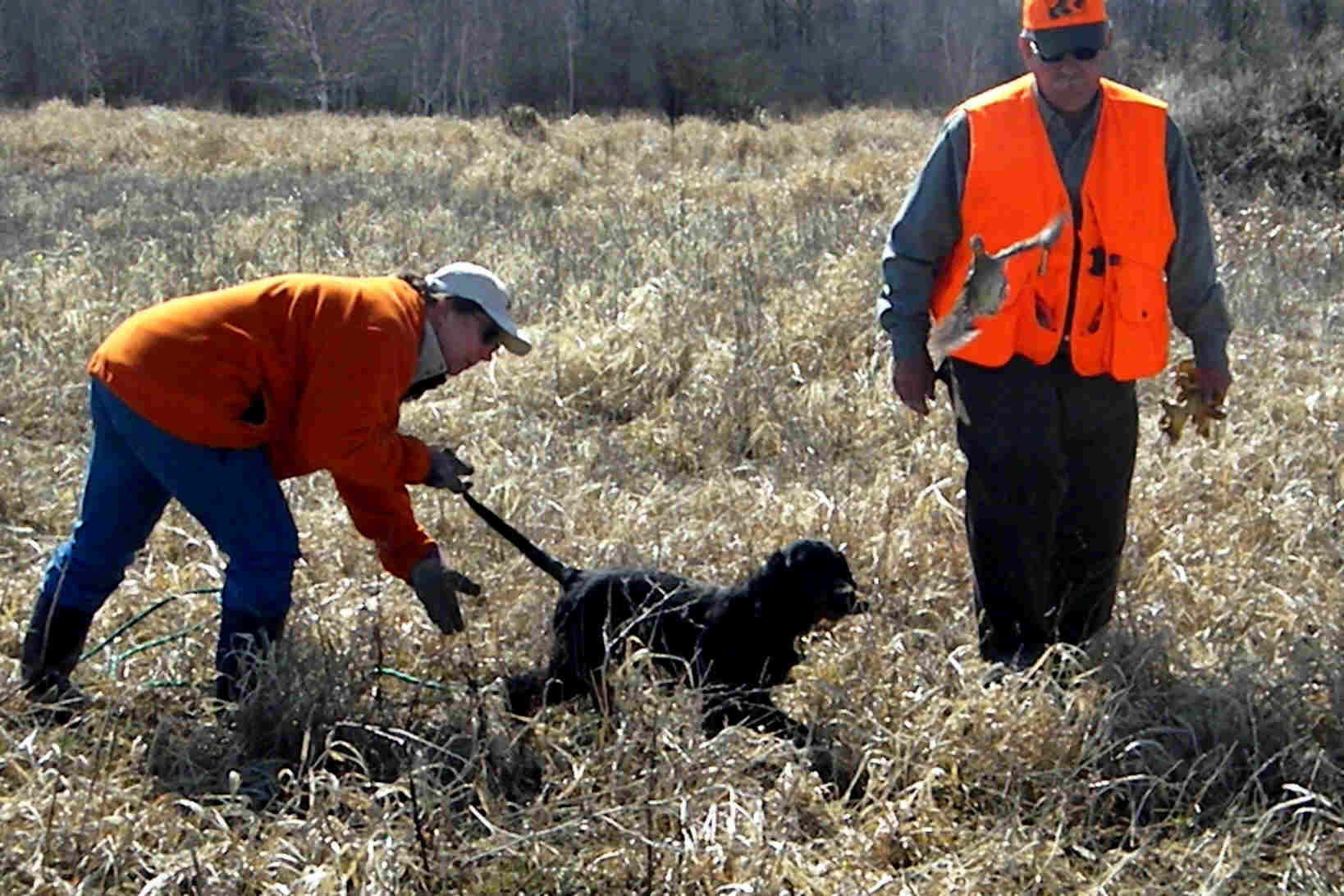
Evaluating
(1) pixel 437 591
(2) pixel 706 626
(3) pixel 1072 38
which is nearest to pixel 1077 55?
(3) pixel 1072 38

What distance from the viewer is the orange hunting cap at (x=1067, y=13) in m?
3.57

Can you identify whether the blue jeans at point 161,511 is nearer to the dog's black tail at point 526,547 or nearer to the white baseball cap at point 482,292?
the dog's black tail at point 526,547

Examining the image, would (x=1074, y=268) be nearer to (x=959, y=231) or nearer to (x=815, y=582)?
(x=959, y=231)

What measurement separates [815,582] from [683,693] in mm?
412

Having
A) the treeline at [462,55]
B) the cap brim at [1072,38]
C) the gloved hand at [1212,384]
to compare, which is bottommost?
the treeline at [462,55]

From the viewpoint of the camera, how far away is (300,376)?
11.2 ft

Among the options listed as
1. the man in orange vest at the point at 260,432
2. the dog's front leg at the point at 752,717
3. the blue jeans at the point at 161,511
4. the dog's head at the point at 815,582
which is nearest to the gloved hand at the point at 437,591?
the man in orange vest at the point at 260,432

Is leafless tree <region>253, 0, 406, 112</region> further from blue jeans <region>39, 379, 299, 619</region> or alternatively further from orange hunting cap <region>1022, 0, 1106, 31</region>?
orange hunting cap <region>1022, 0, 1106, 31</region>

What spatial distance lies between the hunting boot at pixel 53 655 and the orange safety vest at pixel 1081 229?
7.74ft

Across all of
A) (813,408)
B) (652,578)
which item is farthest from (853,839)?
(813,408)

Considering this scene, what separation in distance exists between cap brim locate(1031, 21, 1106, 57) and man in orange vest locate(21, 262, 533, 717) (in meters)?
1.51

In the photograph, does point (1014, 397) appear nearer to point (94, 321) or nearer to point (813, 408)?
point (813, 408)

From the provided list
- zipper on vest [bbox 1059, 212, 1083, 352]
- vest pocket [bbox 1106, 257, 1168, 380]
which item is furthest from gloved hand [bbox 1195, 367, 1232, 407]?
zipper on vest [bbox 1059, 212, 1083, 352]

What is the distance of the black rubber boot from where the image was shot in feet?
11.5
